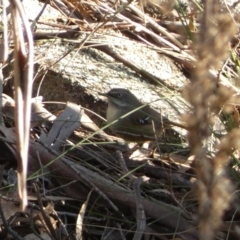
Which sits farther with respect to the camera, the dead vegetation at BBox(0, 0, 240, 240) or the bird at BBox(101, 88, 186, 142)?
the bird at BBox(101, 88, 186, 142)

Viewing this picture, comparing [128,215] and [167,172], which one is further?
[167,172]

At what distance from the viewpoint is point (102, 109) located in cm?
525

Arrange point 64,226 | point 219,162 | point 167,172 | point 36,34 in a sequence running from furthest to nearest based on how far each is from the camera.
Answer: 1. point 36,34
2. point 167,172
3. point 64,226
4. point 219,162

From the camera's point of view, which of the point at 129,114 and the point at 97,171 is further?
the point at 129,114

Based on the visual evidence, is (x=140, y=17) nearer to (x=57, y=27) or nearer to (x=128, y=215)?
(x=57, y=27)

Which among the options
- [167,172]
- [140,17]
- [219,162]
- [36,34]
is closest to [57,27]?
[36,34]

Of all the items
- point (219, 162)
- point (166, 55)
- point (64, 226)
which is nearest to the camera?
point (219, 162)

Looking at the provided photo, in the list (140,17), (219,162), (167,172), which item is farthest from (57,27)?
(219,162)

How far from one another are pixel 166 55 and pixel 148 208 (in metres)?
2.53

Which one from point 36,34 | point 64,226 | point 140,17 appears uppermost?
point 140,17

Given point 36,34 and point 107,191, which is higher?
point 36,34

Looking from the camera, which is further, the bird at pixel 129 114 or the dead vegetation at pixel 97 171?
the bird at pixel 129 114

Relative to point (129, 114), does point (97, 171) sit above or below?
below

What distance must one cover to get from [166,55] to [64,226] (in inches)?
111
